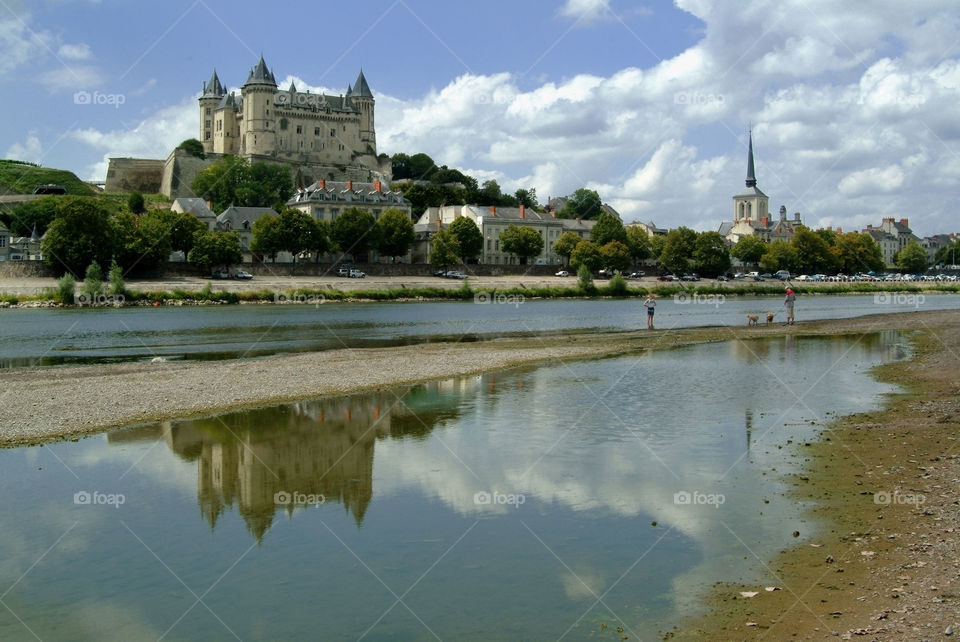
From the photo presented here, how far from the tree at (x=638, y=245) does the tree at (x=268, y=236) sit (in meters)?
44.7

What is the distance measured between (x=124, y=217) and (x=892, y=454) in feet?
245

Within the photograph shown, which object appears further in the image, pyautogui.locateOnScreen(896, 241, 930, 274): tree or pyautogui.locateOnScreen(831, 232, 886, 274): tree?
pyautogui.locateOnScreen(896, 241, 930, 274): tree

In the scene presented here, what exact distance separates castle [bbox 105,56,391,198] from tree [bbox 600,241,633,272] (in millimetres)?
52734

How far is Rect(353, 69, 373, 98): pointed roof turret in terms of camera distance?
155 meters

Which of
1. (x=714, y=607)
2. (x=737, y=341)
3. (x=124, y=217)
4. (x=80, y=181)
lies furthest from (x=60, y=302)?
(x=80, y=181)

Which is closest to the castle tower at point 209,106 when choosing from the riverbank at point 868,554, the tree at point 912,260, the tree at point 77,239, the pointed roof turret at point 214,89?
the pointed roof turret at point 214,89

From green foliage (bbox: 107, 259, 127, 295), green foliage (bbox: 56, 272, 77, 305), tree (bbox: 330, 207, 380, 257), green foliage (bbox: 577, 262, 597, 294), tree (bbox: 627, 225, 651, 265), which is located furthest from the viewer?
tree (bbox: 627, 225, 651, 265)

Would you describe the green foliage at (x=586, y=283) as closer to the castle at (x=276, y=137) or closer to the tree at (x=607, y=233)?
the tree at (x=607, y=233)

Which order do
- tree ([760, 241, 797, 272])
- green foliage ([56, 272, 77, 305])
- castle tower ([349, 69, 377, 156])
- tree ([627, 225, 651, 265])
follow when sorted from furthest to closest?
castle tower ([349, 69, 377, 156]), tree ([760, 241, 797, 272]), tree ([627, 225, 651, 265]), green foliage ([56, 272, 77, 305])

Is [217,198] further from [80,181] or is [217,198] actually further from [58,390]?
[58,390]

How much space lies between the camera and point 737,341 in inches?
1428

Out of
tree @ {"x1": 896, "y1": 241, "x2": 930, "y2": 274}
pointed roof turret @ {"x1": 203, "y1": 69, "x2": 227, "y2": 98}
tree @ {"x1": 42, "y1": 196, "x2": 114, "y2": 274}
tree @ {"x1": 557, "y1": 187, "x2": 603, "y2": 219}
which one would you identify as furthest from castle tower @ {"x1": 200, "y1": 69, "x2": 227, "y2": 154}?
tree @ {"x1": 896, "y1": 241, "x2": 930, "y2": 274}

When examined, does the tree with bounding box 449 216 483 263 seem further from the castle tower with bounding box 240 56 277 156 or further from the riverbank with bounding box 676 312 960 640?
the riverbank with bounding box 676 312 960 640

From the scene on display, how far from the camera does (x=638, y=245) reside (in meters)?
116
